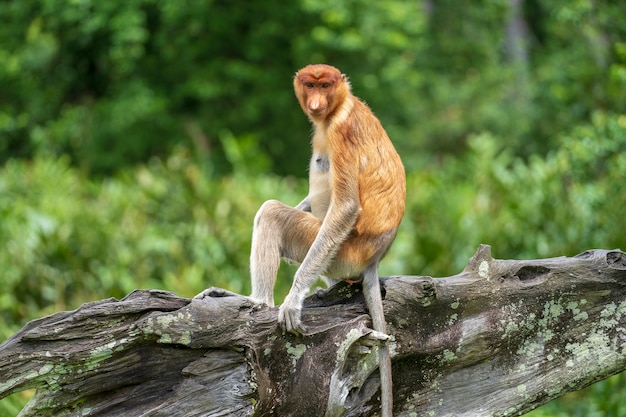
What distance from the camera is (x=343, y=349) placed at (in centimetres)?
329

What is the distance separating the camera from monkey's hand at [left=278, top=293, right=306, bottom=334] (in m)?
3.30

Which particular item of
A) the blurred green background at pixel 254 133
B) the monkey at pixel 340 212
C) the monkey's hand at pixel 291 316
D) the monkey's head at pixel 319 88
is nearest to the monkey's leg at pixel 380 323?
the monkey at pixel 340 212

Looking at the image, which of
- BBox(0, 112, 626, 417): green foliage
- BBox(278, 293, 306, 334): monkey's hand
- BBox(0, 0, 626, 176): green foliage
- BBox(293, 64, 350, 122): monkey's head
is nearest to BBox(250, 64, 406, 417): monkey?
BBox(293, 64, 350, 122): monkey's head

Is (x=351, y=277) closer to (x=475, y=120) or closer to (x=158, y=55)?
(x=158, y=55)

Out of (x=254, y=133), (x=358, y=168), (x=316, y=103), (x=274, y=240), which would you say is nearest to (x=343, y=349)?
(x=274, y=240)

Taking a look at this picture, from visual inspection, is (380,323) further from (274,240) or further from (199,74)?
(199,74)

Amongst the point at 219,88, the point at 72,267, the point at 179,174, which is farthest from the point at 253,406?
the point at 219,88

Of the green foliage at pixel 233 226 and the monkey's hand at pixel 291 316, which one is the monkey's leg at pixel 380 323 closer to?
the monkey's hand at pixel 291 316

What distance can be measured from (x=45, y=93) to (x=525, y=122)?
821 centimetres

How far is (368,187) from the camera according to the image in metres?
3.62

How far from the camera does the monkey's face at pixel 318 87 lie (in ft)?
11.8

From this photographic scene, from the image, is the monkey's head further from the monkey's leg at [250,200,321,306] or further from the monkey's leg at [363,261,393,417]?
the monkey's leg at [363,261,393,417]

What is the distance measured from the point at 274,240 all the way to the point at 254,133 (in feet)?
32.0

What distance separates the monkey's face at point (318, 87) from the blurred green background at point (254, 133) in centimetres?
253
